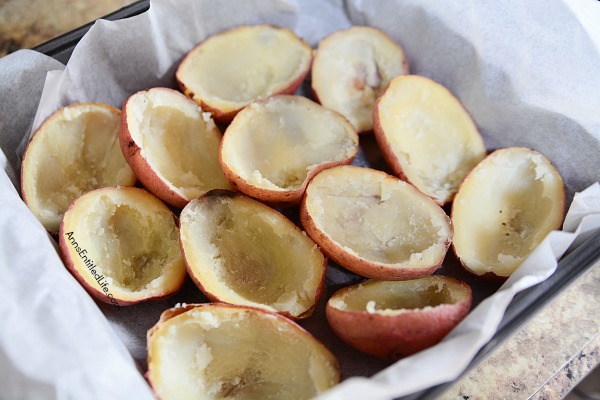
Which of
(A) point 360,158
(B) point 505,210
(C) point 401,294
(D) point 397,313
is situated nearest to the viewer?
(D) point 397,313

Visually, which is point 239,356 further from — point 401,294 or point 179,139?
point 179,139

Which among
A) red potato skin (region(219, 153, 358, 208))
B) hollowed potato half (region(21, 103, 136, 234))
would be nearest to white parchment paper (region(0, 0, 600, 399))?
hollowed potato half (region(21, 103, 136, 234))

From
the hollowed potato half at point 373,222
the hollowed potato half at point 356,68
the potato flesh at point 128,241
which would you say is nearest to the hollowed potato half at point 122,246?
the potato flesh at point 128,241

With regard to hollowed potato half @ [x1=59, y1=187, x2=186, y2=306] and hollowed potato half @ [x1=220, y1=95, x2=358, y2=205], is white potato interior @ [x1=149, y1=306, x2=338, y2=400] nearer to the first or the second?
hollowed potato half @ [x1=59, y1=187, x2=186, y2=306]

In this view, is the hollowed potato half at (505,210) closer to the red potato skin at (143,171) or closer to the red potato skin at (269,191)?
the red potato skin at (269,191)

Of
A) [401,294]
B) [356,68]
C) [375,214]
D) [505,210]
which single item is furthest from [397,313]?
[356,68]
